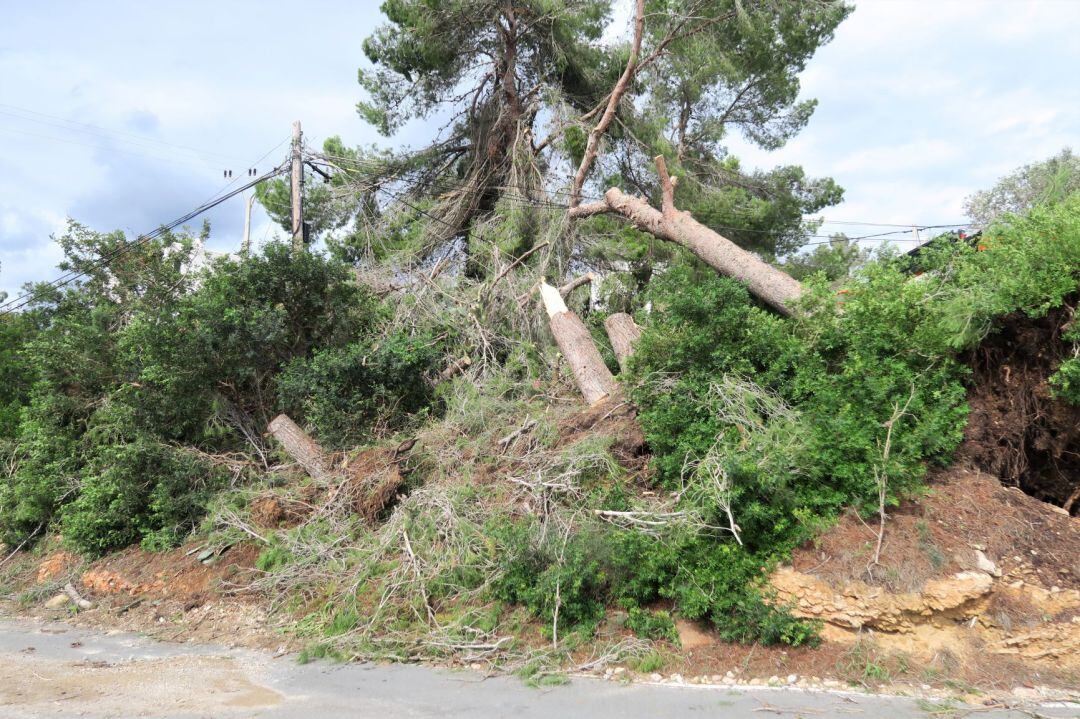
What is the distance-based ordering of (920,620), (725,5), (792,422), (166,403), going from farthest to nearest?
(725,5) < (166,403) < (792,422) < (920,620)

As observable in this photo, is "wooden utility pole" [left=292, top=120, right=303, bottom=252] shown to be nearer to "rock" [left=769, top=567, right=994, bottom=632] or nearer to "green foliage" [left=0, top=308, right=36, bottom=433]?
"green foliage" [left=0, top=308, right=36, bottom=433]

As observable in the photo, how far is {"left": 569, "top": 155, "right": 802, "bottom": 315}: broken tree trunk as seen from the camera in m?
8.12

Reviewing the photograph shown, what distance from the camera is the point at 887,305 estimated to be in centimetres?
582

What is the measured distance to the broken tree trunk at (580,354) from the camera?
27.1 feet

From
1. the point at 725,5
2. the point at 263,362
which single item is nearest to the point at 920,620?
the point at 263,362

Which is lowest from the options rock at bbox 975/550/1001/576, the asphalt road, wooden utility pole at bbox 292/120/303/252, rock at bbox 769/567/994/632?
the asphalt road

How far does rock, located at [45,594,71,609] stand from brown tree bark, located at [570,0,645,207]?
9673mm

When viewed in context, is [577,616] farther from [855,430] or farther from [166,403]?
[166,403]

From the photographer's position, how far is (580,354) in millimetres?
8797


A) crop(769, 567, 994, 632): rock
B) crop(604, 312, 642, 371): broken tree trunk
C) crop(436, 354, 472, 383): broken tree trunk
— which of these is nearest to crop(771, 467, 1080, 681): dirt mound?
crop(769, 567, 994, 632): rock

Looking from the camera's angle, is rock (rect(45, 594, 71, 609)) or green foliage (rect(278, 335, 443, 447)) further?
green foliage (rect(278, 335, 443, 447))

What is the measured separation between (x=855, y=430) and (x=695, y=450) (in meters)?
1.38

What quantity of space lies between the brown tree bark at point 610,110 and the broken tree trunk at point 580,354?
3.43m

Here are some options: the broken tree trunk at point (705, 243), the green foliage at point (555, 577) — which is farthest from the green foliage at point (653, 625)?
the broken tree trunk at point (705, 243)
